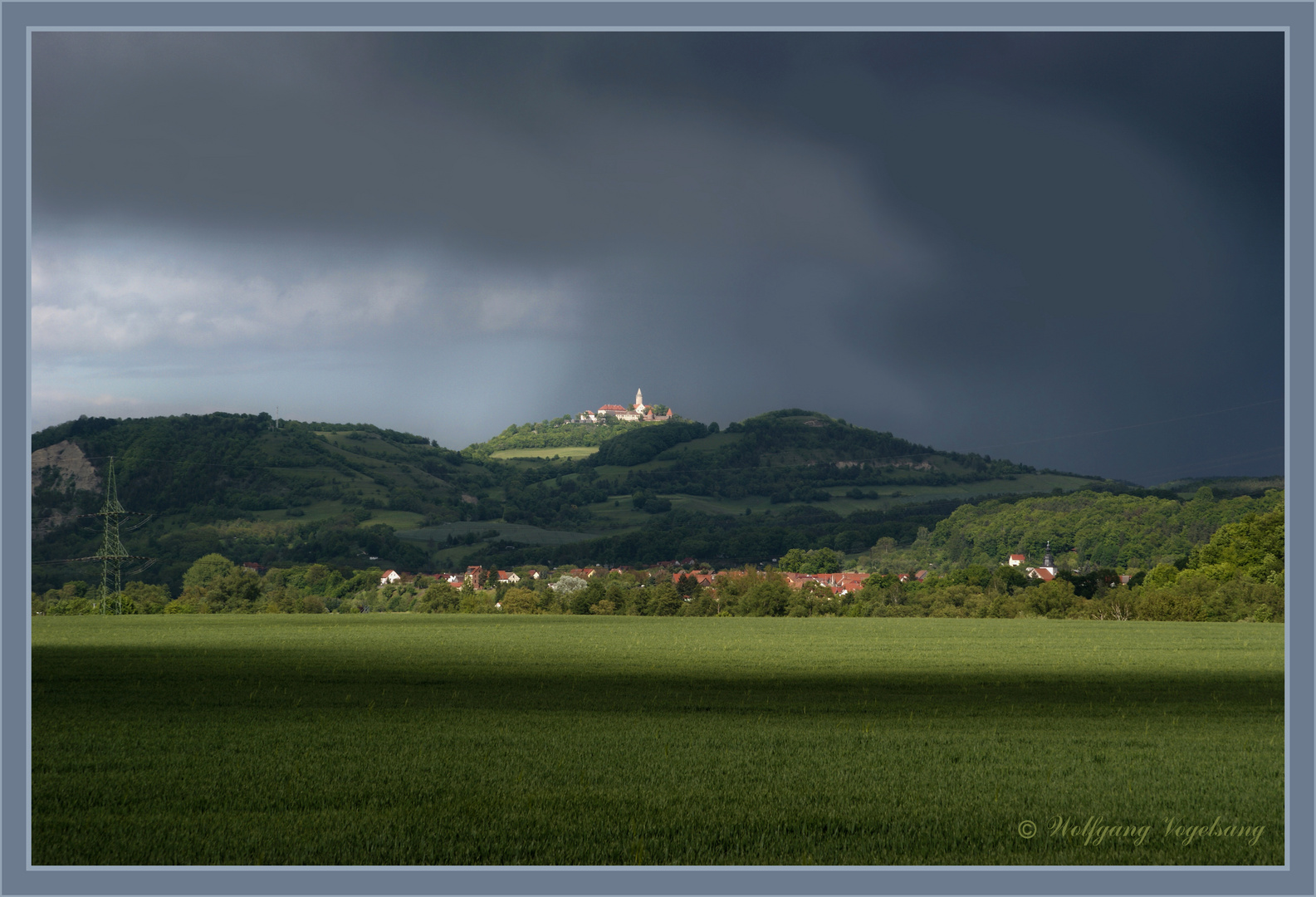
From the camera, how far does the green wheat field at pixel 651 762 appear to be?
341 inches

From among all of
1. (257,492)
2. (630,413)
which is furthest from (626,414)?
(257,492)

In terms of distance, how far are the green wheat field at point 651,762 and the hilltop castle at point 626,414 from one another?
5956 inches

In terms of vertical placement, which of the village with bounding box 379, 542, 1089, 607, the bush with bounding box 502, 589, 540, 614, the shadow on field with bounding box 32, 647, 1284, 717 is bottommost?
the bush with bounding box 502, 589, 540, 614

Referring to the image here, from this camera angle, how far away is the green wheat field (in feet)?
28.4

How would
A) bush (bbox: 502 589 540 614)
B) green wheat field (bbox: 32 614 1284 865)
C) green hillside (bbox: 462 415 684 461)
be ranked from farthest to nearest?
green hillside (bbox: 462 415 684 461)
bush (bbox: 502 589 540 614)
green wheat field (bbox: 32 614 1284 865)

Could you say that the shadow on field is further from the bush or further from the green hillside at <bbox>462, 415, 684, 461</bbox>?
the green hillside at <bbox>462, 415, 684, 461</bbox>

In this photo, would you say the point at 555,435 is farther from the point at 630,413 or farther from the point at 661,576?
the point at 661,576

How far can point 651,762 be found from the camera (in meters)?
14.0

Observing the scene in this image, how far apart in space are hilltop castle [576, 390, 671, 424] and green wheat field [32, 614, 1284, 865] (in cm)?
15128

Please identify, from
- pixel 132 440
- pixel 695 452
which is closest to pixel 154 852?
pixel 132 440

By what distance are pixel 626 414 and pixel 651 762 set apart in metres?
177

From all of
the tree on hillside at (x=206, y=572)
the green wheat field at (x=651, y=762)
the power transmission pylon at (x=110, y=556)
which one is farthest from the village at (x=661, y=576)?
the green wheat field at (x=651, y=762)

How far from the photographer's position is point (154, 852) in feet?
26.7

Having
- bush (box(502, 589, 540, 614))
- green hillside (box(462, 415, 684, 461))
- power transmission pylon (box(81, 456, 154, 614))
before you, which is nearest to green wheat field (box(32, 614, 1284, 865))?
power transmission pylon (box(81, 456, 154, 614))
